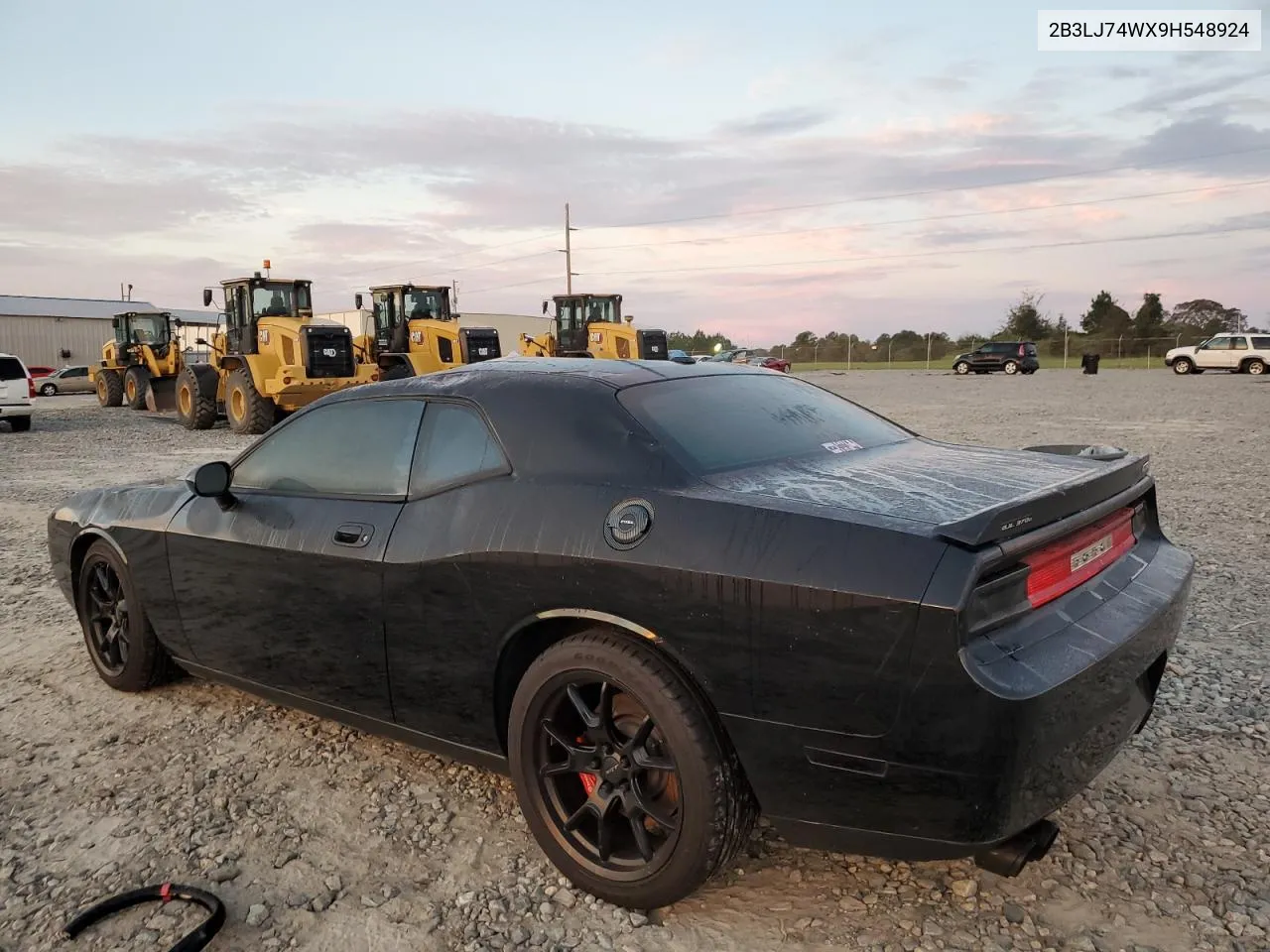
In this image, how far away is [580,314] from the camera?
2406cm

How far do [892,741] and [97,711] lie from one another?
346 cm

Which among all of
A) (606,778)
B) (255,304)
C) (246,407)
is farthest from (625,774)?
(255,304)

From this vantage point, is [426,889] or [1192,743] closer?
[426,889]

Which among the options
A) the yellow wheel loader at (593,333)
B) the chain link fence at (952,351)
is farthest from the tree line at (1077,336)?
the yellow wheel loader at (593,333)

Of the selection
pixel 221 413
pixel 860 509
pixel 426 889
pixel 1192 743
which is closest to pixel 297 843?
pixel 426 889

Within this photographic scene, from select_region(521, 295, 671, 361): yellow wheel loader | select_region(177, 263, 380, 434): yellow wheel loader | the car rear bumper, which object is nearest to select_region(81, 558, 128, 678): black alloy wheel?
the car rear bumper

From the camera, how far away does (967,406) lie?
68.4 ft

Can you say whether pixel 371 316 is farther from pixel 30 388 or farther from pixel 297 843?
pixel 297 843

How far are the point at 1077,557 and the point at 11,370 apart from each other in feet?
72.2

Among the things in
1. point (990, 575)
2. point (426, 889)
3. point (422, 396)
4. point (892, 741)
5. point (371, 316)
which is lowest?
point (426, 889)

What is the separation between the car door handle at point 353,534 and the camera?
10.1 feet

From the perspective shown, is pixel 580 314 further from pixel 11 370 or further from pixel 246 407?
pixel 11 370

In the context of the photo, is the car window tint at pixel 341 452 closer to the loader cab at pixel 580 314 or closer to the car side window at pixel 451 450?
the car side window at pixel 451 450

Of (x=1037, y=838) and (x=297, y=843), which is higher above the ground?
(x=1037, y=838)
